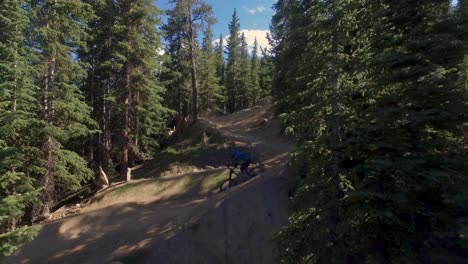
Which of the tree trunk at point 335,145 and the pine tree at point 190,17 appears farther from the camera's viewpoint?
the pine tree at point 190,17

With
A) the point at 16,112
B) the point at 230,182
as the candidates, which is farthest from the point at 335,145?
the point at 16,112

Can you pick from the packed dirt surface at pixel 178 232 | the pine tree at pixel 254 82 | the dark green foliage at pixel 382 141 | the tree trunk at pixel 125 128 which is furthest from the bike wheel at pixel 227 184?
the pine tree at pixel 254 82

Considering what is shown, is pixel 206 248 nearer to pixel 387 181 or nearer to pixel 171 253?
pixel 171 253

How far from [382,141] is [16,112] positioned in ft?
40.7

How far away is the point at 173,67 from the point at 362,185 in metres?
34.2

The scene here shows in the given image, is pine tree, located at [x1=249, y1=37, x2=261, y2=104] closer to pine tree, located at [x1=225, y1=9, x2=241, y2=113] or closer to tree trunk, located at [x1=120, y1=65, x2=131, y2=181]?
pine tree, located at [x1=225, y1=9, x2=241, y2=113]

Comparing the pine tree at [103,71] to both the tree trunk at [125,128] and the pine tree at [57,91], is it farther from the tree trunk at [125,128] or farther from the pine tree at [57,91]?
the pine tree at [57,91]

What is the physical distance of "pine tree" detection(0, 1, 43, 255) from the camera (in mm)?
13484

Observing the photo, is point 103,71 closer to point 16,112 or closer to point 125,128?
point 125,128

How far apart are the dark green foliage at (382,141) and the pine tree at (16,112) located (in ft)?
Result: 30.7

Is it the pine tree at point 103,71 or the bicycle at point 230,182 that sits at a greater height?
the pine tree at point 103,71

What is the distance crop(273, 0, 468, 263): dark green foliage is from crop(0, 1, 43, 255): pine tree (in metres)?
9.36

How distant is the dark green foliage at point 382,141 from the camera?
8.03 metres

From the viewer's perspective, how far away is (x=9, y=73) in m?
16.9
